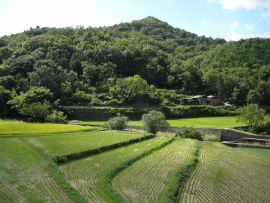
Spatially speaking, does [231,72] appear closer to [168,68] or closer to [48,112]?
[168,68]

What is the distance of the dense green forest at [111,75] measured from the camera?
4450 cm

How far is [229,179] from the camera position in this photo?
11.9 meters

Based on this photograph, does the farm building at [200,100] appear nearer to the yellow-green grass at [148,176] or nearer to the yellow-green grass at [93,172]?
the yellow-green grass at [148,176]

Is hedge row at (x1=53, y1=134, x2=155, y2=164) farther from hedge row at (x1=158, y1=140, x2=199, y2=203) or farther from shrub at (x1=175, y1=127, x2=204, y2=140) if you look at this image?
shrub at (x1=175, y1=127, x2=204, y2=140)

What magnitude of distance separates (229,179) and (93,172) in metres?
7.83

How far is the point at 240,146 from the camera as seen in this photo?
22.0 metres

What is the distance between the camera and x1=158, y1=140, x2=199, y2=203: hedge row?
30.2 ft

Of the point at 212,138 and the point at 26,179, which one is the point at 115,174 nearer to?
the point at 26,179

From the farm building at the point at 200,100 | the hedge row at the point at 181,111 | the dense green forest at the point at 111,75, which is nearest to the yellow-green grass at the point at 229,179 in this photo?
the hedge row at the point at 181,111

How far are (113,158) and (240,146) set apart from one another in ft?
47.7

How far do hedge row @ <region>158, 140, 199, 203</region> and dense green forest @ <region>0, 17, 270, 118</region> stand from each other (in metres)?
26.9

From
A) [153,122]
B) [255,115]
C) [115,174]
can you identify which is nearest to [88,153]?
[115,174]

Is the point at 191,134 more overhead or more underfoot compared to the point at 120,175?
more underfoot

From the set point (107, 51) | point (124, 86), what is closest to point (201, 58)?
point (107, 51)
